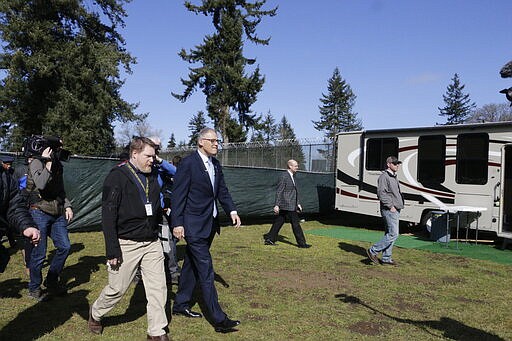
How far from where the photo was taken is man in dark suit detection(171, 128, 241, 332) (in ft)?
14.3

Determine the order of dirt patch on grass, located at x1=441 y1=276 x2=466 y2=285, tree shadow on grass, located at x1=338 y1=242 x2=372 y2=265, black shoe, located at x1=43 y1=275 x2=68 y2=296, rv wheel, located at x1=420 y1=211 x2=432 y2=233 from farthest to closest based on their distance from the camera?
rv wheel, located at x1=420 y1=211 x2=432 y2=233
tree shadow on grass, located at x1=338 y1=242 x2=372 y2=265
dirt patch on grass, located at x1=441 y1=276 x2=466 y2=285
black shoe, located at x1=43 y1=275 x2=68 y2=296

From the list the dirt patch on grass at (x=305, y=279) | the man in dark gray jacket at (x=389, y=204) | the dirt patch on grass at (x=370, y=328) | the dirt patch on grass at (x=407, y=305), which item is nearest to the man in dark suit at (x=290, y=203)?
the man in dark gray jacket at (x=389, y=204)

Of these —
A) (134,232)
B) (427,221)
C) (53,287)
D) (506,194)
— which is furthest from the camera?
(427,221)

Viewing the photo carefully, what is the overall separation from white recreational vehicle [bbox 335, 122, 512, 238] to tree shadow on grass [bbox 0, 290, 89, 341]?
8.16 meters

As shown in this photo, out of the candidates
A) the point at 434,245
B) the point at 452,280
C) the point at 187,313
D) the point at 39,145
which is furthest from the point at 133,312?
the point at 434,245

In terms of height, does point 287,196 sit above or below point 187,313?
above

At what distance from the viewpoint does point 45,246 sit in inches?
211

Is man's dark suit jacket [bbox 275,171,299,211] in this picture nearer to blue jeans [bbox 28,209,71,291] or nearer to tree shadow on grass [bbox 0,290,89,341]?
tree shadow on grass [bbox 0,290,89,341]

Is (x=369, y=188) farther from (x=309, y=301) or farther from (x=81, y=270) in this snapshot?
(x=81, y=270)

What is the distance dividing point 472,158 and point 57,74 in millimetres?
23659

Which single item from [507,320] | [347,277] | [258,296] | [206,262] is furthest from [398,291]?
[206,262]

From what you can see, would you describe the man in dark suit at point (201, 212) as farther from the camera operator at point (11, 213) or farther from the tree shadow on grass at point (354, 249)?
the tree shadow on grass at point (354, 249)

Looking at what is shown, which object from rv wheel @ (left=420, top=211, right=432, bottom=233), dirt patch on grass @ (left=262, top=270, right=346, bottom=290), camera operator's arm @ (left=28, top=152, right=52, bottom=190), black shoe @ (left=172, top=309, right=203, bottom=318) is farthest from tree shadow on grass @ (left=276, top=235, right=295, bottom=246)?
camera operator's arm @ (left=28, top=152, right=52, bottom=190)

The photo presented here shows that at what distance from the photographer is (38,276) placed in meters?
5.30
